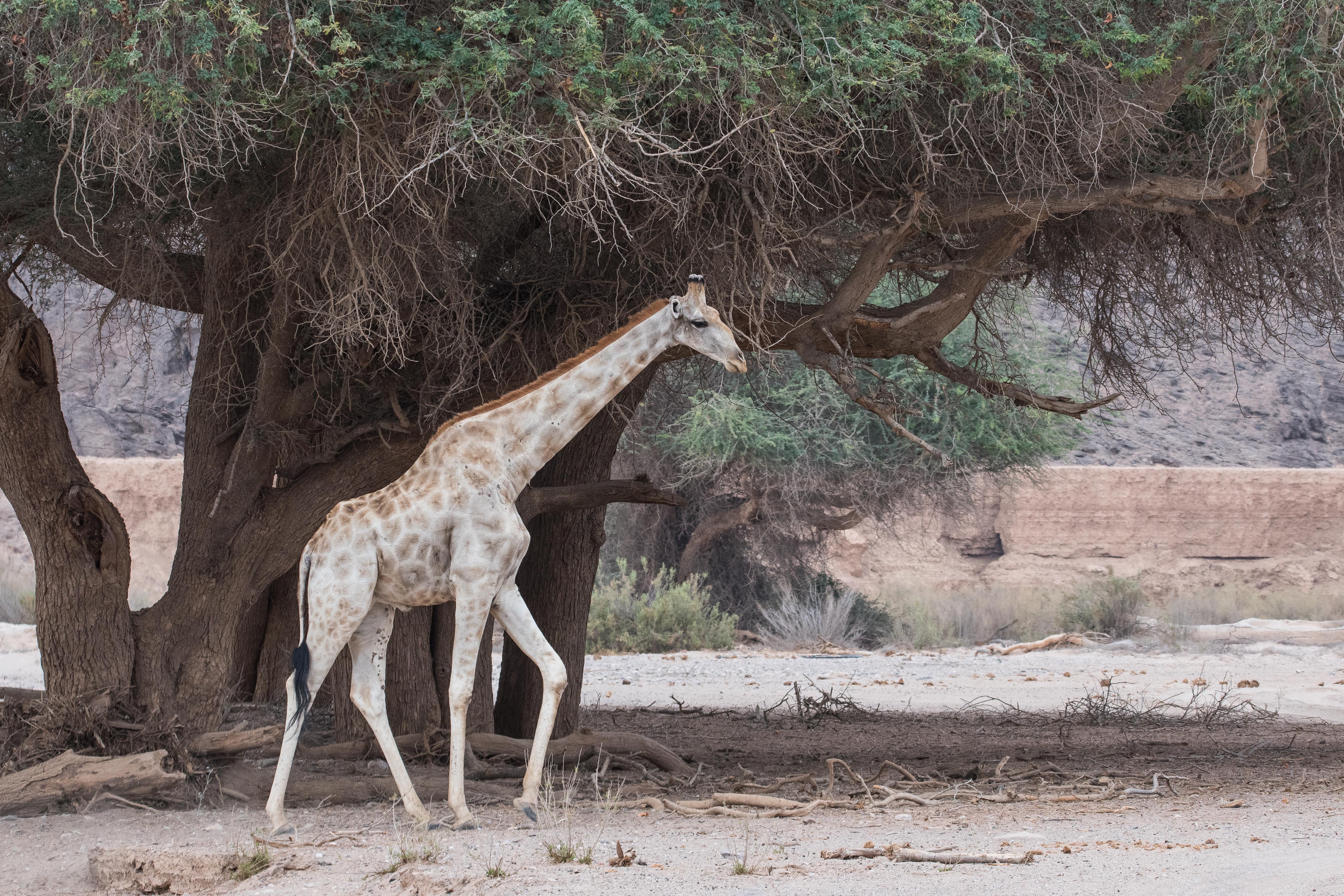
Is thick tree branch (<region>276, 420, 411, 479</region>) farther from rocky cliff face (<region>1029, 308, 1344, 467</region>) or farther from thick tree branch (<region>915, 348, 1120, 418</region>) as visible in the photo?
rocky cliff face (<region>1029, 308, 1344, 467</region>)

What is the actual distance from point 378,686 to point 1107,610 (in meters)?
18.5

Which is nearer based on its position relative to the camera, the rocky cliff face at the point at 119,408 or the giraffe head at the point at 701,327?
the giraffe head at the point at 701,327

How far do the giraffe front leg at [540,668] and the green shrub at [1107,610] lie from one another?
17.6m

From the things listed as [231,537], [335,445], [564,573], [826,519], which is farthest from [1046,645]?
[231,537]

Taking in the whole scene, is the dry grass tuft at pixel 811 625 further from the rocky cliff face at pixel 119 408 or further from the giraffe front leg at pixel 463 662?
the rocky cliff face at pixel 119 408

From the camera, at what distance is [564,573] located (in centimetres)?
933

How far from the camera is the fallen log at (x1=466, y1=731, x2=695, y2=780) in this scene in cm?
776

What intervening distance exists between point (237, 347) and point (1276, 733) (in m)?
8.88

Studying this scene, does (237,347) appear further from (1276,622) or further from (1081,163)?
(1276,622)

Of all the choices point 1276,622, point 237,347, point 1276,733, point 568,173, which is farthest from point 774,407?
point 568,173

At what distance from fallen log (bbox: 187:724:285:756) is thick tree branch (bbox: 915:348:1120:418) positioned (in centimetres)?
463

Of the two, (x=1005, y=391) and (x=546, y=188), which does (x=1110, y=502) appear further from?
(x=546, y=188)

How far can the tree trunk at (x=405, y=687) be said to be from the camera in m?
8.23

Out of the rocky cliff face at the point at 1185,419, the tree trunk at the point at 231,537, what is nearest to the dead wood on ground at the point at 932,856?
the tree trunk at the point at 231,537
